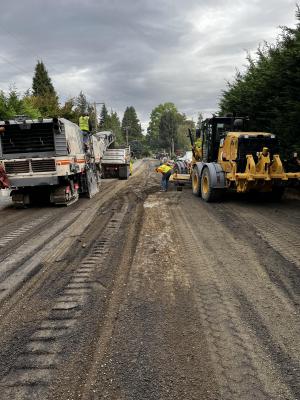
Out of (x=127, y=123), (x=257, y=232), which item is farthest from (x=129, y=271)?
(x=127, y=123)

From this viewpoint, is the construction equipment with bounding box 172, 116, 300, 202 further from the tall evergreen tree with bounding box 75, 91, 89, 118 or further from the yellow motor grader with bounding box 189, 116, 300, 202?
the tall evergreen tree with bounding box 75, 91, 89, 118

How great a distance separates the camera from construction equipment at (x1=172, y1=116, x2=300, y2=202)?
10414mm

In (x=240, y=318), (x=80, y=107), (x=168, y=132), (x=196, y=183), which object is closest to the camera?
(x=240, y=318)

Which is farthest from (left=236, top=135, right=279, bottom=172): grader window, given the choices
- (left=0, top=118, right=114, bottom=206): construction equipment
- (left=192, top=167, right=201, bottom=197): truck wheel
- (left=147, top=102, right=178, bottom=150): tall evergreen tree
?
(left=147, top=102, right=178, bottom=150): tall evergreen tree

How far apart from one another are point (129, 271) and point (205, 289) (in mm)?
1173

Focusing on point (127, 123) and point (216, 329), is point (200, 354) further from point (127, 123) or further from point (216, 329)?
point (127, 123)

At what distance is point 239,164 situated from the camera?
36.2 feet

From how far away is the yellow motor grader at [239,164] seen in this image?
34.2 feet

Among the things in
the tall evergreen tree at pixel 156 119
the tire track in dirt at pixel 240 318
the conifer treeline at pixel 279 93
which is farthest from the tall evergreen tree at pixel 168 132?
the tire track in dirt at pixel 240 318

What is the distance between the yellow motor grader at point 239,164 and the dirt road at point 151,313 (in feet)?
9.89

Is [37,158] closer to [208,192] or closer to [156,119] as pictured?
[208,192]

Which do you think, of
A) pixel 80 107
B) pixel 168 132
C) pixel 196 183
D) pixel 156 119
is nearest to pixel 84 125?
pixel 196 183

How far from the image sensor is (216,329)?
140 inches

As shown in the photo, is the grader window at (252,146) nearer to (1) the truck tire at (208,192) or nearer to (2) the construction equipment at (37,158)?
(1) the truck tire at (208,192)
